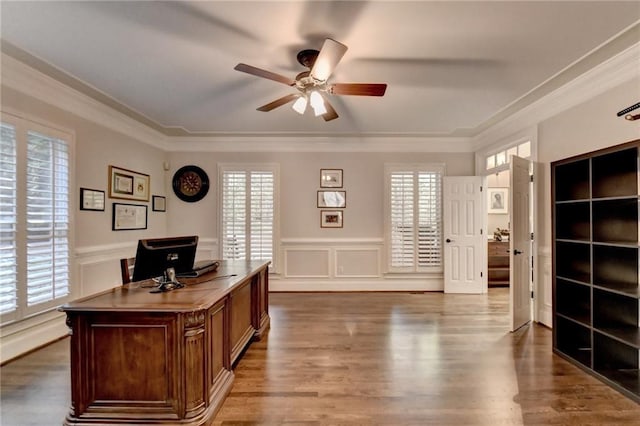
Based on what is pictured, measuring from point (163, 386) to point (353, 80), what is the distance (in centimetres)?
296

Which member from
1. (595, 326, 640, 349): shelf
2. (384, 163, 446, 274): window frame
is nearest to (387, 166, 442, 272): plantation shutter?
(384, 163, 446, 274): window frame

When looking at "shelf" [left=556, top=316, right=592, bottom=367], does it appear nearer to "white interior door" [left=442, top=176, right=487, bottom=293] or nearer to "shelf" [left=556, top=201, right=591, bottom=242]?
"shelf" [left=556, top=201, right=591, bottom=242]

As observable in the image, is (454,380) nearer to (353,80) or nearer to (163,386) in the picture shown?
(163,386)

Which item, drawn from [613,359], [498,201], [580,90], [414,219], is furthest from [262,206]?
[498,201]

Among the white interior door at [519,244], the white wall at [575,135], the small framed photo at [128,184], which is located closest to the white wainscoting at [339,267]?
the white interior door at [519,244]

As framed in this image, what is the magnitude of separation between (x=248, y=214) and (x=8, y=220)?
10.4 ft

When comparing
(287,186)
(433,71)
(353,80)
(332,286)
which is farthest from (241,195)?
(433,71)

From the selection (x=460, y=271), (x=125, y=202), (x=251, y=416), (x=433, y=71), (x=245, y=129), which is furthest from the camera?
(x=460, y=271)

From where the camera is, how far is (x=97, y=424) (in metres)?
1.89

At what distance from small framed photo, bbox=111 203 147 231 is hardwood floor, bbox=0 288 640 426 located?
5.33 feet

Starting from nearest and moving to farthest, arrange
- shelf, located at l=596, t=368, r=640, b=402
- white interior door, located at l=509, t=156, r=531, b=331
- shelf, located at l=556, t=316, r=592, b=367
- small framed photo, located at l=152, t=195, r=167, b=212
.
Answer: shelf, located at l=596, t=368, r=640, b=402
shelf, located at l=556, t=316, r=592, b=367
white interior door, located at l=509, t=156, r=531, b=331
small framed photo, located at l=152, t=195, r=167, b=212

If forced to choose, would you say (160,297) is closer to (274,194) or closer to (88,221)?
(88,221)

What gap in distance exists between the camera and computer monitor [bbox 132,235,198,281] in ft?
7.23

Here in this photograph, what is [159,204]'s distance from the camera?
5469 mm
